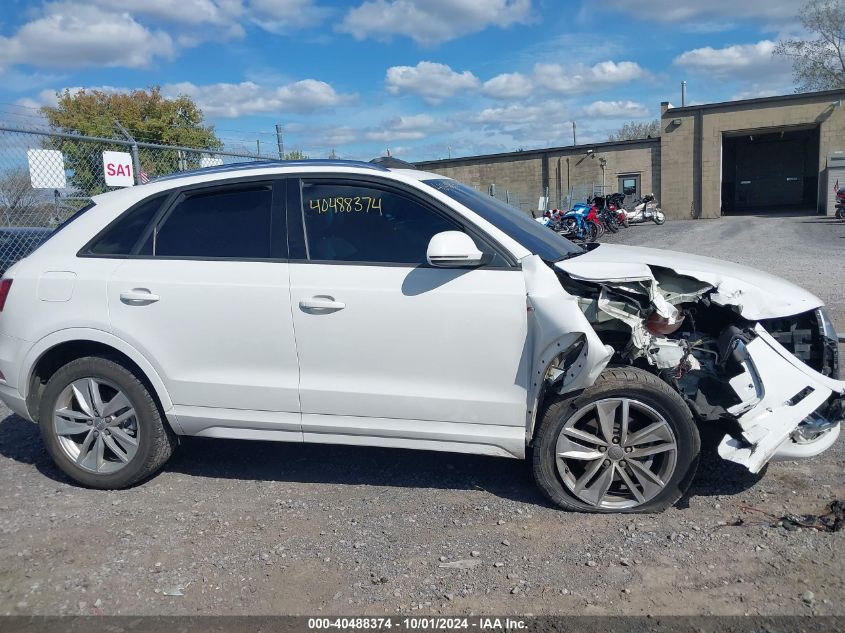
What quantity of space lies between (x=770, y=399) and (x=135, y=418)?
3530 mm

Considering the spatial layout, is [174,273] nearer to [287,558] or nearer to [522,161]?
[287,558]

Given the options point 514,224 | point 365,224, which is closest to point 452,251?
point 365,224

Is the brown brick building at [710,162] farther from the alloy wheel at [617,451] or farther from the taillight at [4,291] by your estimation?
the taillight at [4,291]

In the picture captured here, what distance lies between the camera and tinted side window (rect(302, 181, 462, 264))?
4004 millimetres

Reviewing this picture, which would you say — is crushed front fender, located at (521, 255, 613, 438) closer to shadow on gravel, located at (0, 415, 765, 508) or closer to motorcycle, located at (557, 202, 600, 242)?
shadow on gravel, located at (0, 415, 765, 508)

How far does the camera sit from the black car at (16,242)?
9.00m

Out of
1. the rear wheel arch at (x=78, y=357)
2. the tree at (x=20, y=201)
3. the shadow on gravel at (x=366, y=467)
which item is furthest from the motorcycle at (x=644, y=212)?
the rear wheel arch at (x=78, y=357)

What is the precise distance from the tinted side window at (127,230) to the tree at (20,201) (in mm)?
5719

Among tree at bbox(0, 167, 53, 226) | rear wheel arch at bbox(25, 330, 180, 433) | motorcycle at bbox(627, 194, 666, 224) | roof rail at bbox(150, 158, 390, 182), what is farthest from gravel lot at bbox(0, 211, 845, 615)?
motorcycle at bbox(627, 194, 666, 224)

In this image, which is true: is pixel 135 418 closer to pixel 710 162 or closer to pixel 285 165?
pixel 285 165

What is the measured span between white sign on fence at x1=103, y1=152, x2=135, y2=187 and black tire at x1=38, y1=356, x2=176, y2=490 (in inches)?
251

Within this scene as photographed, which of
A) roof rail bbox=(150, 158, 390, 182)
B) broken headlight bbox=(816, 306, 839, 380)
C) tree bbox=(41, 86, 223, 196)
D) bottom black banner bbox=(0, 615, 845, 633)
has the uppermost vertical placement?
tree bbox=(41, 86, 223, 196)

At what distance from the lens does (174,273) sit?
4188mm

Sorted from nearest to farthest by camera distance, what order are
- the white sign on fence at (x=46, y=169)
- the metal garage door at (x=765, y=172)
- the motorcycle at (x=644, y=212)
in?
1. the white sign on fence at (x=46, y=169)
2. the motorcycle at (x=644, y=212)
3. the metal garage door at (x=765, y=172)
